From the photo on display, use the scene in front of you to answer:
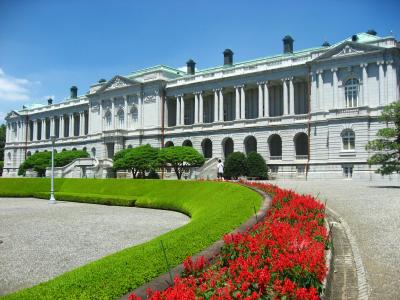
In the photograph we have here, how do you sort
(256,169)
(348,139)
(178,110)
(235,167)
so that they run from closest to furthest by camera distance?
(348,139)
(256,169)
(235,167)
(178,110)

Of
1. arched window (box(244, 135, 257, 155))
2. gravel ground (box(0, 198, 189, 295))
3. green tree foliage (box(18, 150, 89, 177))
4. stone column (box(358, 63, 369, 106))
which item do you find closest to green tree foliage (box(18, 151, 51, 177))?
green tree foliage (box(18, 150, 89, 177))

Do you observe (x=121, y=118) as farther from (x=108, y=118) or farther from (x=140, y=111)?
(x=140, y=111)

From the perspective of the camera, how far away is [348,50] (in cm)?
4566

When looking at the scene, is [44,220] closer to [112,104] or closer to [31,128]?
[112,104]

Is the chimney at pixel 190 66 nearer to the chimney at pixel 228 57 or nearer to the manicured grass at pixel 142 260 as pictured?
the chimney at pixel 228 57

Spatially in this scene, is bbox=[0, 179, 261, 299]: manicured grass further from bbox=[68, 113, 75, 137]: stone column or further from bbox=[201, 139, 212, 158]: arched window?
bbox=[68, 113, 75, 137]: stone column

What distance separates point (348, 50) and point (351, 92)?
4.83 meters

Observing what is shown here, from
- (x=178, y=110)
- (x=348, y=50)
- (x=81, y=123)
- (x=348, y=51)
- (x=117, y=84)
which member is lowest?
(x=81, y=123)

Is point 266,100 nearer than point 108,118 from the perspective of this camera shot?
Yes

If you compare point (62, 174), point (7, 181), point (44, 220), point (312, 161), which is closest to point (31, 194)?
point (7, 181)

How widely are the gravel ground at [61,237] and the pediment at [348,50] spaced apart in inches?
1289

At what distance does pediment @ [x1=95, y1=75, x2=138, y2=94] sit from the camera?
6772 centimetres

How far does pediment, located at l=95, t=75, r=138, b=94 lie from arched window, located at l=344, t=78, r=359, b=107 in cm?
3464

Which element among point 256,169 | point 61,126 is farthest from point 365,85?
point 61,126
